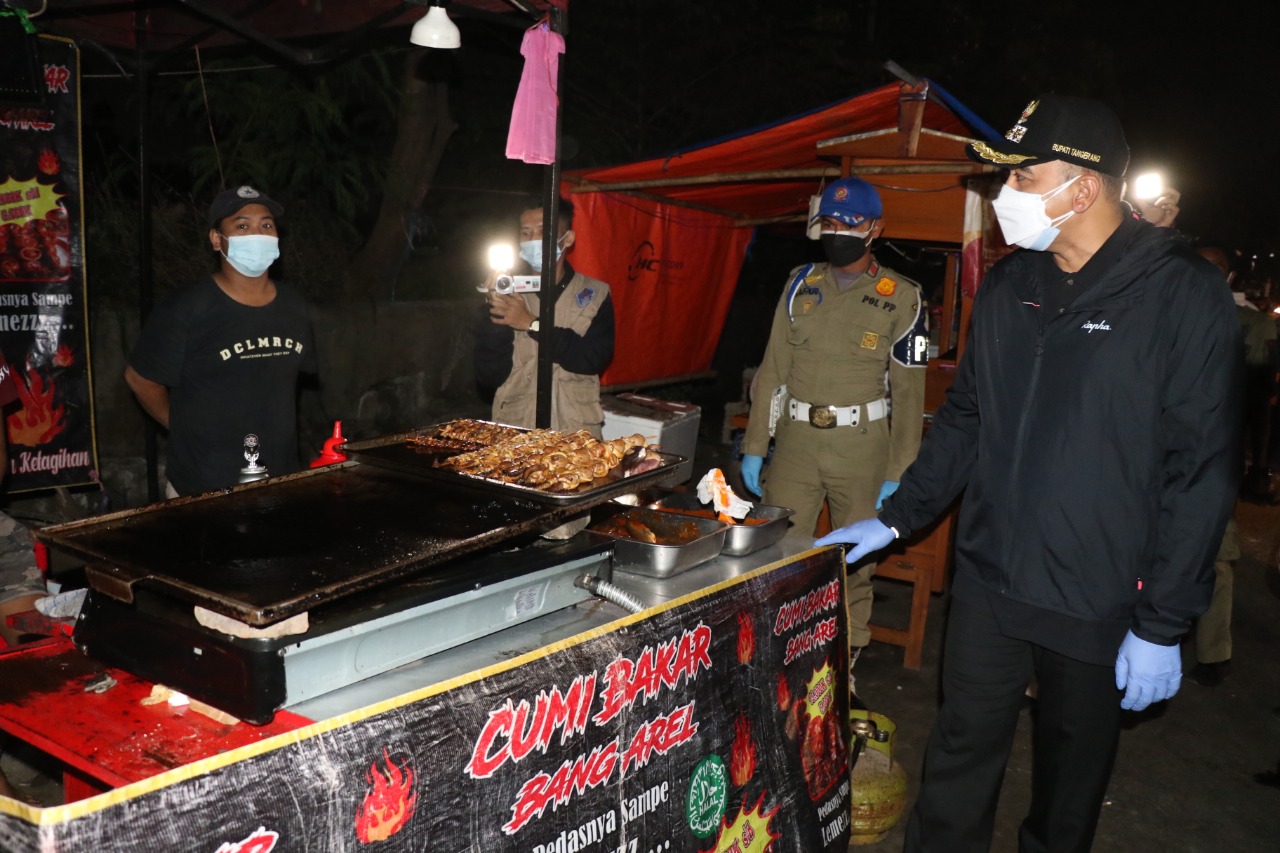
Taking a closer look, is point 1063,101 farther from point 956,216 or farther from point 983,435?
point 956,216

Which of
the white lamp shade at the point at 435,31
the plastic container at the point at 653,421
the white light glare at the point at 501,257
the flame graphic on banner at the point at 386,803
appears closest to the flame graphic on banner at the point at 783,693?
the flame graphic on banner at the point at 386,803

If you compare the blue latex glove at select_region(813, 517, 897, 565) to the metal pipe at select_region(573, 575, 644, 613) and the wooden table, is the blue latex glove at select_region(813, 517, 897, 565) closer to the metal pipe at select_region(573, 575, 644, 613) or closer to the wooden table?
the metal pipe at select_region(573, 575, 644, 613)

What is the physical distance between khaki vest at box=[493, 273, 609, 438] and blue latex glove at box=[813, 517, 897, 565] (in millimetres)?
1995

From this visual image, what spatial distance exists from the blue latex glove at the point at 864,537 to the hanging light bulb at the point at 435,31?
2.55 meters

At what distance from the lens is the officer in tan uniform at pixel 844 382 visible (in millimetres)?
4297

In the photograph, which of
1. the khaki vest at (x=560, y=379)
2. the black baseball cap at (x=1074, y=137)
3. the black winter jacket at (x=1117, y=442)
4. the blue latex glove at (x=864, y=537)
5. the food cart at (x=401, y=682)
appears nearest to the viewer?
the food cart at (x=401, y=682)

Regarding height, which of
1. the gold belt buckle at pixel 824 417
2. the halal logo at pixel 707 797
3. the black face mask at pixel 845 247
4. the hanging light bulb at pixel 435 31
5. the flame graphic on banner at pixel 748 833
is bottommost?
the flame graphic on banner at pixel 748 833

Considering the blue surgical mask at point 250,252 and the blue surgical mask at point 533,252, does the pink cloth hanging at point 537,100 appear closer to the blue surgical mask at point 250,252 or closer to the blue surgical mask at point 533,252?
the blue surgical mask at point 533,252

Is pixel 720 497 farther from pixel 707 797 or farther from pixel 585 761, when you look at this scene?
pixel 585 761

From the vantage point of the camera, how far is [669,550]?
2.64 meters

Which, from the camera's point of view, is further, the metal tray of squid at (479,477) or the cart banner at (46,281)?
the cart banner at (46,281)

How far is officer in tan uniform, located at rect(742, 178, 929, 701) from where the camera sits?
4.30 metres

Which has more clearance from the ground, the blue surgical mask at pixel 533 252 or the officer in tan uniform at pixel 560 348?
the blue surgical mask at pixel 533 252

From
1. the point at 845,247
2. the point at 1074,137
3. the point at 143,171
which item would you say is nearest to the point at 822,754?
the point at 1074,137
